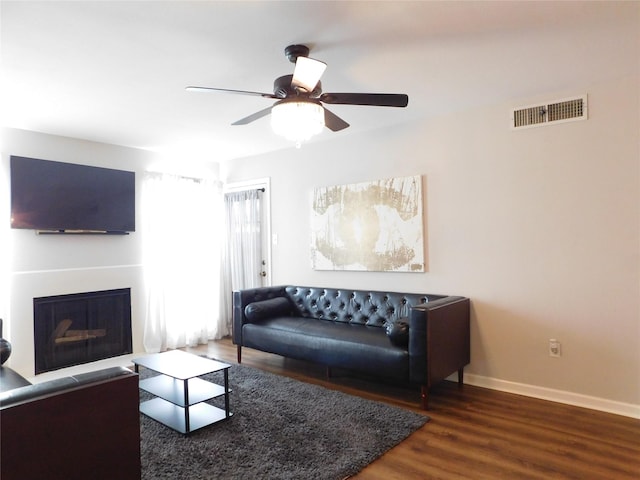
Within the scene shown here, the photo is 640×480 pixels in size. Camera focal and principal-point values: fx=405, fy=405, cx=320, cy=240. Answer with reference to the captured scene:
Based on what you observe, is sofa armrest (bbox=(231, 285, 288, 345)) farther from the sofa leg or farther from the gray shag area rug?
the sofa leg

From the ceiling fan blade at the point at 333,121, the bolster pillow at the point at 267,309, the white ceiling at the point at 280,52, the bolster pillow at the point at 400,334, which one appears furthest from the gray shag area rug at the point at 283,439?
the white ceiling at the point at 280,52

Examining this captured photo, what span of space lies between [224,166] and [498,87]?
12.4 ft

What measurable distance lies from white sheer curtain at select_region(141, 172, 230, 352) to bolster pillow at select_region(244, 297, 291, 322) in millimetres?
1284

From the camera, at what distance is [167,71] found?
2705 mm

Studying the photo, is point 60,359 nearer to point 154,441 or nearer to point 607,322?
point 154,441

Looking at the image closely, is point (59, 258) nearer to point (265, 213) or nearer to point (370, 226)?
point (265, 213)

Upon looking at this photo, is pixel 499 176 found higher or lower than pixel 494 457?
higher

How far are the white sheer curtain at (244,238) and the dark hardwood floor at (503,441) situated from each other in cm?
245

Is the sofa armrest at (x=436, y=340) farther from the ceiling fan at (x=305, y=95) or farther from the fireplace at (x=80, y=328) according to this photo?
the fireplace at (x=80, y=328)

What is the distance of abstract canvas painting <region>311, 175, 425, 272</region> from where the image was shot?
3.93 m

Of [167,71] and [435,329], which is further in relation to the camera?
[435,329]

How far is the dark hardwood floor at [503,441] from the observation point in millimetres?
2234

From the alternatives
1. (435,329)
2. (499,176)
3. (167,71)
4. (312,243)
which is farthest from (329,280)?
(167,71)

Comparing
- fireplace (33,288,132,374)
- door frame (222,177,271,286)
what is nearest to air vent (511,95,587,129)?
door frame (222,177,271,286)
